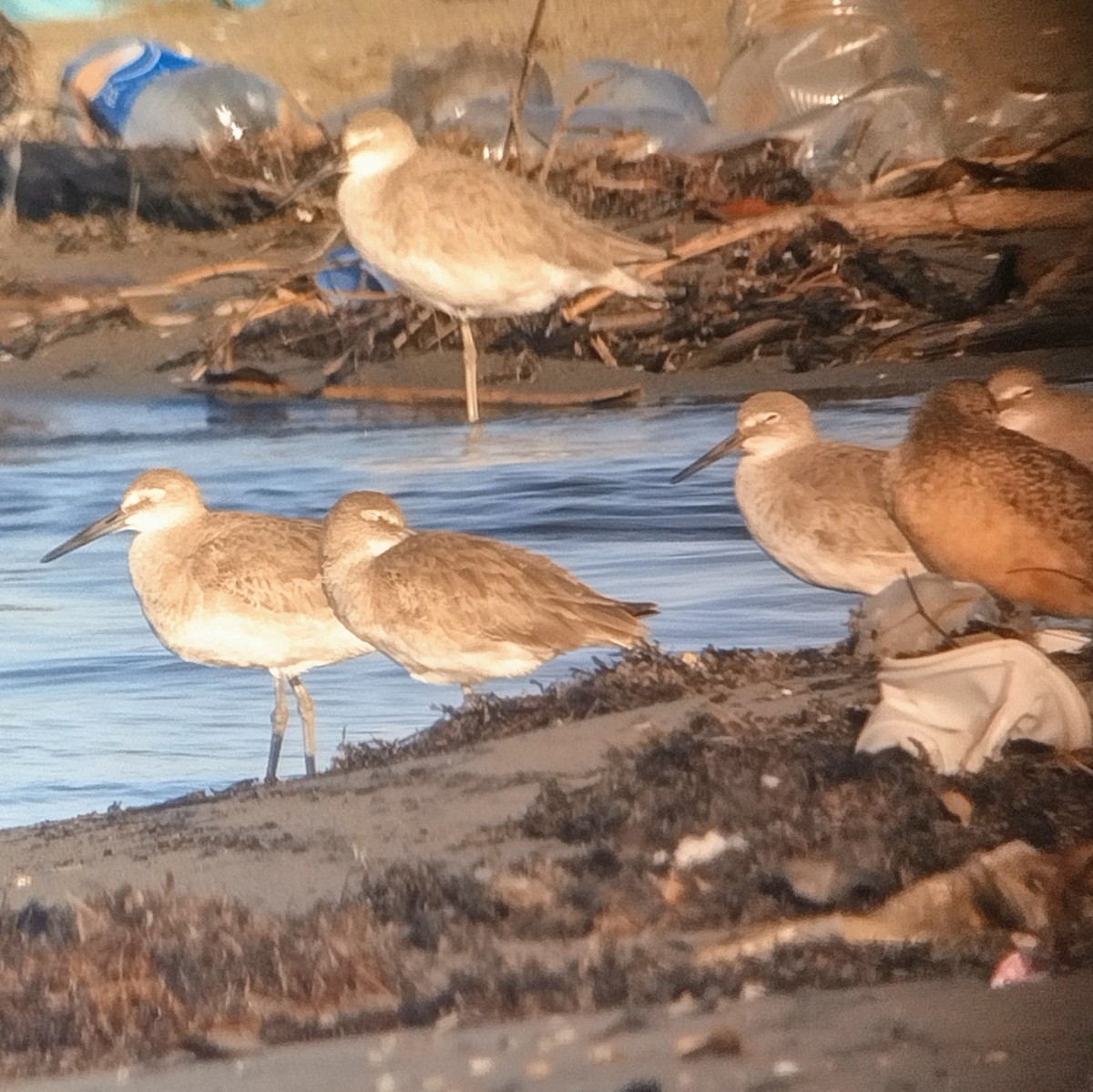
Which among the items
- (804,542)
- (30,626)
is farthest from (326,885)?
(804,542)

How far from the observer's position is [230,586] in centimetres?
211

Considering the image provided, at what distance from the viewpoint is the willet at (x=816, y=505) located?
7.22 feet

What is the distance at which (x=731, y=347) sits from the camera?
2.26m

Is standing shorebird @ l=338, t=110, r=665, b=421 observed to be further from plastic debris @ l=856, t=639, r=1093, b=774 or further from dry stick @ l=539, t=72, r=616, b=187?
plastic debris @ l=856, t=639, r=1093, b=774

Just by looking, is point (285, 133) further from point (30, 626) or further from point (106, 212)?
point (30, 626)

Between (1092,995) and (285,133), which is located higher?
(285,133)

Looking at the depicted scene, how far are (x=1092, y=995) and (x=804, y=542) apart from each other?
70 centimetres

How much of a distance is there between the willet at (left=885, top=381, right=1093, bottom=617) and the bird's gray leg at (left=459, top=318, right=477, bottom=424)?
0.56 m

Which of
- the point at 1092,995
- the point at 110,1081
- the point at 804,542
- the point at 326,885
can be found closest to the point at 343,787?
the point at 326,885

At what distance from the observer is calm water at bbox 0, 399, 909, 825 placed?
6.97ft

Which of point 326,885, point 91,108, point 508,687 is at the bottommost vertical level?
point 326,885

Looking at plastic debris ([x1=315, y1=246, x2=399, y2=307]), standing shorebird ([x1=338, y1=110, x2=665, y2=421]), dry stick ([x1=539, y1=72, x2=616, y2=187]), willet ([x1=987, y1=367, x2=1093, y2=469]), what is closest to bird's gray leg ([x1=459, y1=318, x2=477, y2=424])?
standing shorebird ([x1=338, y1=110, x2=665, y2=421])

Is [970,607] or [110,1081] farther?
[970,607]

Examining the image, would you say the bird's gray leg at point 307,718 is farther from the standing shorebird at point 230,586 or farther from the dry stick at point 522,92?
the dry stick at point 522,92
